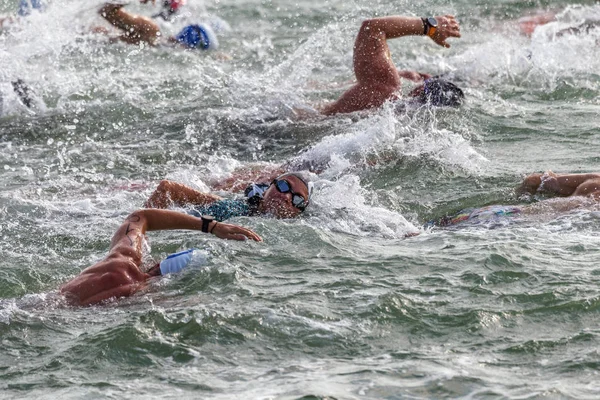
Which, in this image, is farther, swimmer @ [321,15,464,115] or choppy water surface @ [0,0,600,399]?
swimmer @ [321,15,464,115]

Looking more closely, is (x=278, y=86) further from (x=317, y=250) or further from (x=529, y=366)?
(x=529, y=366)

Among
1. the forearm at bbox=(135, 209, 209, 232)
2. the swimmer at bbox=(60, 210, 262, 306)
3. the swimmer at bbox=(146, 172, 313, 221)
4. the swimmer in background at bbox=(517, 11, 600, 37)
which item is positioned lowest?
the swimmer in background at bbox=(517, 11, 600, 37)

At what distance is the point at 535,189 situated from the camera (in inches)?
308

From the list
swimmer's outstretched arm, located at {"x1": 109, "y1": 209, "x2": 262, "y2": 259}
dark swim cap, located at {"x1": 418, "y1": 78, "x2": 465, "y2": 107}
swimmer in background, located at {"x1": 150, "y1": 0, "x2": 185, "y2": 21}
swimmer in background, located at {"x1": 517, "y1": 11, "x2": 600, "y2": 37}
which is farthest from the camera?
swimmer in background, located at {"x1": 150, "y1": 0, "x2": 185, "y2": 21}

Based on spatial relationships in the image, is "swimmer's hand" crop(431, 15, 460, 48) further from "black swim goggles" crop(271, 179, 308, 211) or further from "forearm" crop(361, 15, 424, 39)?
"black swim goggles" crop(271, 179, 308, 211)

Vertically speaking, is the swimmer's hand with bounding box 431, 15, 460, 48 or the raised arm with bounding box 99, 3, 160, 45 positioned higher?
the swimmer's hand with bounding box 431, 15, 460, 48

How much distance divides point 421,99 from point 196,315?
430 cm

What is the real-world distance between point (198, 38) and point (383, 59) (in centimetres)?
415

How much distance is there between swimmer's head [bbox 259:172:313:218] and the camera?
7.34 metres


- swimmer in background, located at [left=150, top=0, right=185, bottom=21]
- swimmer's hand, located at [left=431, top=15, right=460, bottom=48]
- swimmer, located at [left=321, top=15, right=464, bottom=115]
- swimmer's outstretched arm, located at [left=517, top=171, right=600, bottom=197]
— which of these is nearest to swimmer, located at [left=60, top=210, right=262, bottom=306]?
swimmer's outstretched arm, located at [left=517, top=171, right=600, bottom=197]

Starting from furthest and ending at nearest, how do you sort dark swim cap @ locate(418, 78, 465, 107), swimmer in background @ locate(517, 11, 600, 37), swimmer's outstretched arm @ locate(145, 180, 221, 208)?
swimmer in background @ locate(517, 11, 600, 37) → dark swim cap @ locate(418, 78, 465, 107) → swimmer's outstretched arm @ locate(145, 180, 221, 208)

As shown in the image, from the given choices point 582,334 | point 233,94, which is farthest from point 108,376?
point 233,94

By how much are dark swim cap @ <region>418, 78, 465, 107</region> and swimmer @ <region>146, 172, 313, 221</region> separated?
222 cm

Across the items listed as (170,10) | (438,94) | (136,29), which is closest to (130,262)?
(438,94)
